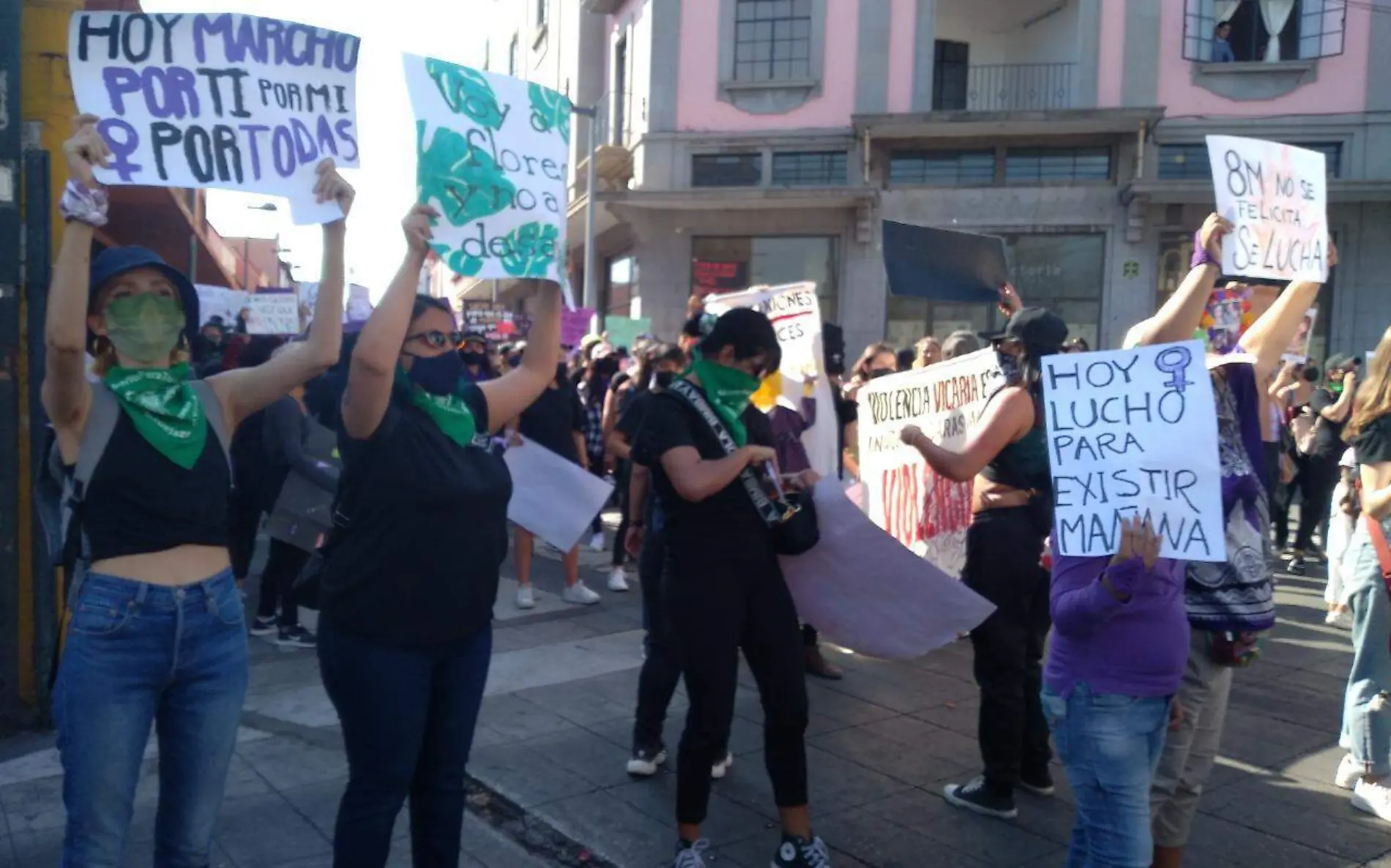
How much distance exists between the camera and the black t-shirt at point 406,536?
298cm

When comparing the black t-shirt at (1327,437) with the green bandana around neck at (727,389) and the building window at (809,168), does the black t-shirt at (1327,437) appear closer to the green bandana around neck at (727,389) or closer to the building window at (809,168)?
the green bandana around neck at (727,389)

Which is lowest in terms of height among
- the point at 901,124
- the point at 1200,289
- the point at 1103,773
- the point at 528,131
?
the point at 1103,773

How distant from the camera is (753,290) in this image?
6.86 metres

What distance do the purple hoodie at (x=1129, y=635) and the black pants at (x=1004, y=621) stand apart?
134 cm

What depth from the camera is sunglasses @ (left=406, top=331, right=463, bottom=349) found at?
3.16 metres

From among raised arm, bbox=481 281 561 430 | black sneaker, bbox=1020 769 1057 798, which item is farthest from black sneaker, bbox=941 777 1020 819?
raised arm, bbox=481 281 561 430

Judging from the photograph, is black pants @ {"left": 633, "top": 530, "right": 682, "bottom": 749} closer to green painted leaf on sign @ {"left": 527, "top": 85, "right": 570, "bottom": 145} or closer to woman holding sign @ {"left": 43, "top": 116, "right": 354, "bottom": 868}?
green painted leaf on sign @ {"left": 527, "top": 85, "right": 570, "bottom": 145}

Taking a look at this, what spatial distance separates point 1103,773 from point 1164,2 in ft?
67.3

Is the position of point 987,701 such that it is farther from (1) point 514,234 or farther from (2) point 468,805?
(1) point 514,234

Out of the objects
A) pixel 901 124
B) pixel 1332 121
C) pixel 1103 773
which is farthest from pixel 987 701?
pixel 1332 121

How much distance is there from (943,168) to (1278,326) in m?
17.9

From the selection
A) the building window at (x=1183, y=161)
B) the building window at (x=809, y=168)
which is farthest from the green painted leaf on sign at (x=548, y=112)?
the building window at (x=1183, y=161)

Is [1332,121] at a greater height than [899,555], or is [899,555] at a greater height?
[1332,121]

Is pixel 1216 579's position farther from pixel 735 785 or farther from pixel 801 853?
pixel 735 785
